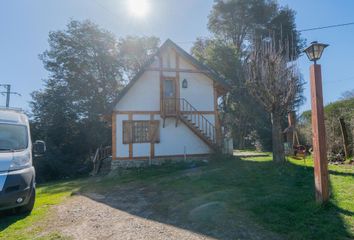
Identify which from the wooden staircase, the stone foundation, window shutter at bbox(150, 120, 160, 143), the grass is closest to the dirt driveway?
the grass

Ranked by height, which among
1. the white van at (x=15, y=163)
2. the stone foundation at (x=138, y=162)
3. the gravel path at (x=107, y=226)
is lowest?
the gravel path at (x=107, y=226)

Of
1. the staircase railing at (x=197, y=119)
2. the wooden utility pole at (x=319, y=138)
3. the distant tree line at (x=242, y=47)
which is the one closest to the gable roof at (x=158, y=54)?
the staircase railing at (x=197, y=119)

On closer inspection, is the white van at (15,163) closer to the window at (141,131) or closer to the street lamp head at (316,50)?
the street lamp head at (316,50)

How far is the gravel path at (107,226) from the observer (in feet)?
15.5

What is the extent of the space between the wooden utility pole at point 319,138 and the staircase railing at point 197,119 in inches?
375

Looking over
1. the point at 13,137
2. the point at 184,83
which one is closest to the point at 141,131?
the point at 184,83

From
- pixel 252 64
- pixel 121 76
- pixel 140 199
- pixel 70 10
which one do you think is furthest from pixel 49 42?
pixel 140 199

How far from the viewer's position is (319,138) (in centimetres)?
562

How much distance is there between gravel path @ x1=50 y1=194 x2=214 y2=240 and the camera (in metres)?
4.73

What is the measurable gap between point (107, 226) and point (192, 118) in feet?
34.8

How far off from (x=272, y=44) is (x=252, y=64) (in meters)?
1.06

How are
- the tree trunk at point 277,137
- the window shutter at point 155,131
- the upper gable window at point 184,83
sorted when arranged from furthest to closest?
1. the upper gable window at point 184,83
2. the window shutter at point 155,131
3. the tree trunk at point 277,137

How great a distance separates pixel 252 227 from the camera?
4.77 m

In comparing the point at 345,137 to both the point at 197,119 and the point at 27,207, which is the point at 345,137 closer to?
the point at 197,119
